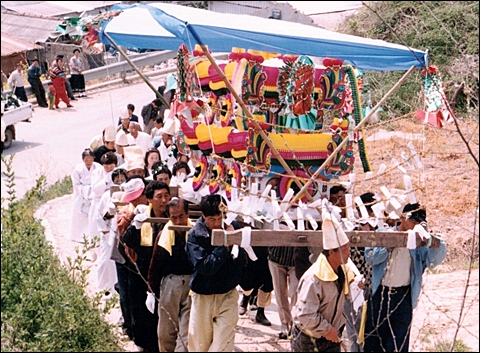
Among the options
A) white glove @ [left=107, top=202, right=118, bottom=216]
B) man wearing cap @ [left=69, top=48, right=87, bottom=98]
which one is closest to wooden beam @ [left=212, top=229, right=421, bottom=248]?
white glove @ [left=107, top=202, right=118, bottom=216]

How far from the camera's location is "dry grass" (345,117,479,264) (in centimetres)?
921

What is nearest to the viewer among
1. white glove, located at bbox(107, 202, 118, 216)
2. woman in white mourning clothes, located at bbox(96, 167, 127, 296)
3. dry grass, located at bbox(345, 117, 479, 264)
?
white glove, located at bbox(107, 202, 118, 216)

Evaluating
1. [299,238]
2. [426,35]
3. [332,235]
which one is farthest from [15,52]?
[332,235]

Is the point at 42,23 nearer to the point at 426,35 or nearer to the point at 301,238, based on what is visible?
the point at 426,35

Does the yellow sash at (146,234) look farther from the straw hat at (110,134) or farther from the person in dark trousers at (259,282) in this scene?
the straw hat at (110,134)

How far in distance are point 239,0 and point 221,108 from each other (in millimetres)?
15673

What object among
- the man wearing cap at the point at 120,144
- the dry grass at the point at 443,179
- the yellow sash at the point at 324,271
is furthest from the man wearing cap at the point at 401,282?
the man wearing cap at the point at 120,144

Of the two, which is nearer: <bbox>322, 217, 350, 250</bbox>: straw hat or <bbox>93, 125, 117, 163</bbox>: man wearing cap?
<bbox>322, 217, 350, 250</bbox>: straw hat

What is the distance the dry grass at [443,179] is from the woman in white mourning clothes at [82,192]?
3135mm

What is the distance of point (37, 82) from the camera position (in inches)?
754

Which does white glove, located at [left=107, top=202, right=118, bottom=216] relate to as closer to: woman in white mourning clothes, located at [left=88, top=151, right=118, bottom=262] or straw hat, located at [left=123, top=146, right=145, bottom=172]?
woman in white mourning clothes, located at [left=88, top=151, right=118, bottom=262]

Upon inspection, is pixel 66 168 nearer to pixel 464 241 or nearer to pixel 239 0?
pixel 464 241

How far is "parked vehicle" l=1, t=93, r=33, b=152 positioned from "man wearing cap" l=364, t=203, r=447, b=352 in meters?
10.7

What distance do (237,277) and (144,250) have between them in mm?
1015
